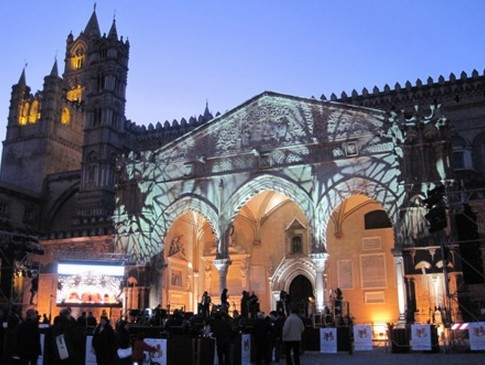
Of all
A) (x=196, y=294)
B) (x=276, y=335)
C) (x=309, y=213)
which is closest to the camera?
(x=276, y=335)

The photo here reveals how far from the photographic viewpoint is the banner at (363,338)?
17.1 metres

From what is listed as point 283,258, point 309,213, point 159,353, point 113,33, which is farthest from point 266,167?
point 113,33

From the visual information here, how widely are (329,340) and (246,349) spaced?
4087mm

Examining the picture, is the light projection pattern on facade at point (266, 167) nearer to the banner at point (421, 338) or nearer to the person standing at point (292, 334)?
the banner at point (421, 338)

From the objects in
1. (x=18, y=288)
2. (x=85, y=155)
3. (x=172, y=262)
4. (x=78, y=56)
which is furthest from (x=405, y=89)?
(x=78, y=56)

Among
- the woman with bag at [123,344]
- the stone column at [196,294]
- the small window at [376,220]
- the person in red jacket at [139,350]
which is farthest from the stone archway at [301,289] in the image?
the woman with bag at [123,344]

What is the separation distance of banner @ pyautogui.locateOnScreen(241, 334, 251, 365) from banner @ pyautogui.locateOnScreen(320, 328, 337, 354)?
3.76m

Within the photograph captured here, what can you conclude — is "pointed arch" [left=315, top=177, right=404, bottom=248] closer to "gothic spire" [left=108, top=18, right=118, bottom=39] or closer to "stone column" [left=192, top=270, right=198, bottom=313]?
"stone column" [left=192, top=270, right=198, bottom=313]

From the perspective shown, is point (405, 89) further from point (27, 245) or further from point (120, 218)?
point (27, 245)

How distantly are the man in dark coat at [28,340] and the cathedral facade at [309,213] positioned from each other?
1250 centimetres

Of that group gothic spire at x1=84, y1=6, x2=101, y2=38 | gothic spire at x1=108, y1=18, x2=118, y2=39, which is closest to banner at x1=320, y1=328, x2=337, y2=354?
gothic spire at x1=108, y1=18, x2=118, y2=39

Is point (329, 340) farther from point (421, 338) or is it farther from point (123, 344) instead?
point (123, 344)

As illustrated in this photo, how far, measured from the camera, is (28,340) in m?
9.62

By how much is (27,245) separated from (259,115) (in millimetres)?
11683
